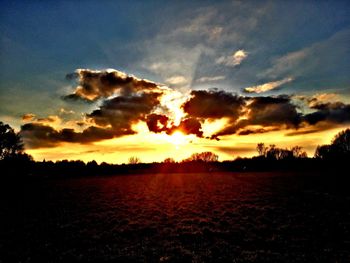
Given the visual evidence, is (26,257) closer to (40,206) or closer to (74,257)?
(74,257)

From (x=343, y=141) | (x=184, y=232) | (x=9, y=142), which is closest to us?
(x=184, y=232)

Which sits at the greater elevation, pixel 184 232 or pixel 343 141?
pixel 343 141

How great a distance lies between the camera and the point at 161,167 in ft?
436

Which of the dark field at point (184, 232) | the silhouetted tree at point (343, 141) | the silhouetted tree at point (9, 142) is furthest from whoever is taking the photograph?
the silhouetted tree at point (343, 141)

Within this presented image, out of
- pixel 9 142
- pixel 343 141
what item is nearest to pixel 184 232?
pixel 9 142

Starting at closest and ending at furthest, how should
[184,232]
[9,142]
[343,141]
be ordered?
[184,232], [9,142], [343,141]

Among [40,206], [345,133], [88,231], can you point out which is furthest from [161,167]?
[88,231]

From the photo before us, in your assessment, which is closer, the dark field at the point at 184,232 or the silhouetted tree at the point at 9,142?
the dark field at the point at 184,232

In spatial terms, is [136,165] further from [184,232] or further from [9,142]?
[184,232]

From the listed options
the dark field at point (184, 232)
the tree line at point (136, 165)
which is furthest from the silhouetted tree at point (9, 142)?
the dark field at point (184, 232)

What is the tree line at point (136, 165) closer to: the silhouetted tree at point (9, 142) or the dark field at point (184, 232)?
the silhouetted tree at point (9, 142)

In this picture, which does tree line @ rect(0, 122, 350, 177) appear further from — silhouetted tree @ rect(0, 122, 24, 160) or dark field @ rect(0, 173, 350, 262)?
dark field @ rect(0, 173, 350, 262)

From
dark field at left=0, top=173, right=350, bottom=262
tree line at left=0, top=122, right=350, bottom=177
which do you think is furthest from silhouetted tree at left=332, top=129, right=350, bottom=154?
dark field at left=0, top=173, right=350, bottom=262

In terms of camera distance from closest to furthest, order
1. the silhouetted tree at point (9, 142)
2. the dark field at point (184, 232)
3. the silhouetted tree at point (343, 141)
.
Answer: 1. the dark field at point (184, 232)
2. the silhouetted tree at point (9, 142)
3. the silhouetted tree at point (343, 141)
